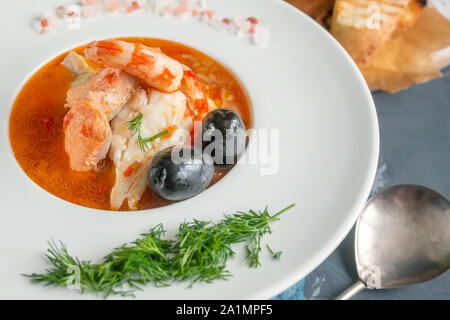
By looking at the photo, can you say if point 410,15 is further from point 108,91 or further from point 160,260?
point 160,260

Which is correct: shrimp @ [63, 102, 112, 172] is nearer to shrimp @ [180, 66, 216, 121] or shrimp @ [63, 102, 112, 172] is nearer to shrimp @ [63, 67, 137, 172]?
shrimp @ [63, 67, 137, 172]

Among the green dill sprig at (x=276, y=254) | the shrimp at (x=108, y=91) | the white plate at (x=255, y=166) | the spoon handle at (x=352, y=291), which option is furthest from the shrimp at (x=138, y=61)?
the spoon handle at (x=352, y=291)

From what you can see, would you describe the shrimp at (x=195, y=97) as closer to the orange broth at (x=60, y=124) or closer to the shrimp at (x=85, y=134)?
the orange broth at (x=60, y=124)

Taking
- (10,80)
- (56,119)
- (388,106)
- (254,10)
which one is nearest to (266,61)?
(254,10)

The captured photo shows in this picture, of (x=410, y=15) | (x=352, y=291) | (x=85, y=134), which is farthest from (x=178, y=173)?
(x=410, y=15)

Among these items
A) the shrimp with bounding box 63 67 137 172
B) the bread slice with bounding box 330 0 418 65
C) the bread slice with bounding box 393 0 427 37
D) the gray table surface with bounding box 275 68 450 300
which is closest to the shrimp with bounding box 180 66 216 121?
the shrimp with bounding box 63 67 137 172

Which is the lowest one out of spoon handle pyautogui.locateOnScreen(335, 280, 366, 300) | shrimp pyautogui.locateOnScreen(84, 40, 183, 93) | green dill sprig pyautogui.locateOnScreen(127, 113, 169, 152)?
spoon handle pyautogui.locateOnScreen(335, 280, 366, 300)
